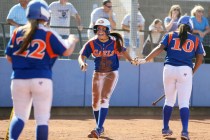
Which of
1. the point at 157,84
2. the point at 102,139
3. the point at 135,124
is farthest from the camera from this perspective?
the point at 157,84

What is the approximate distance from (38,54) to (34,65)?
0.13 meters

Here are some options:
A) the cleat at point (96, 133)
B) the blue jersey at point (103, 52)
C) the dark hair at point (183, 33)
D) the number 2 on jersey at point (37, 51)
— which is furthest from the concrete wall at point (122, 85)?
the number 2 on jersey at point (37, 51)

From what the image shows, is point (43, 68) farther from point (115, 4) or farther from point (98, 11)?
point (115, 4)

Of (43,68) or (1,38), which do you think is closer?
(43,68)

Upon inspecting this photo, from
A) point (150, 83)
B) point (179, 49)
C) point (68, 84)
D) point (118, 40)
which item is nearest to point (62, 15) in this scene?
point (68, 84)

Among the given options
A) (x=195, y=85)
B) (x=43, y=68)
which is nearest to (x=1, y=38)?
(x=195, y=85)

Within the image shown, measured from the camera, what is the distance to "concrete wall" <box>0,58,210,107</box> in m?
14.3

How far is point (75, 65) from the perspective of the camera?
47.3ft

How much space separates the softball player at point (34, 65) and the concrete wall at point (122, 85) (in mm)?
7108

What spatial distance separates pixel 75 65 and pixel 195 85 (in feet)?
11.1

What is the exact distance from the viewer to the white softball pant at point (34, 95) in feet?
21.7

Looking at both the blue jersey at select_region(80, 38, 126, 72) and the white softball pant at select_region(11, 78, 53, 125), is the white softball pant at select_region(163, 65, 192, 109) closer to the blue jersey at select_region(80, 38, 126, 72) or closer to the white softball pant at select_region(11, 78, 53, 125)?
the blue jersey at select_region(80, 38, 126, 72)

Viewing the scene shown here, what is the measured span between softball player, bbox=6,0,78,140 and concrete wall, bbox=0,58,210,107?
7.11m

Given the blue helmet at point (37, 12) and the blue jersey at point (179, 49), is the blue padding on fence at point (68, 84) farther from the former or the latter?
the blue helmet at point (37, 12)
